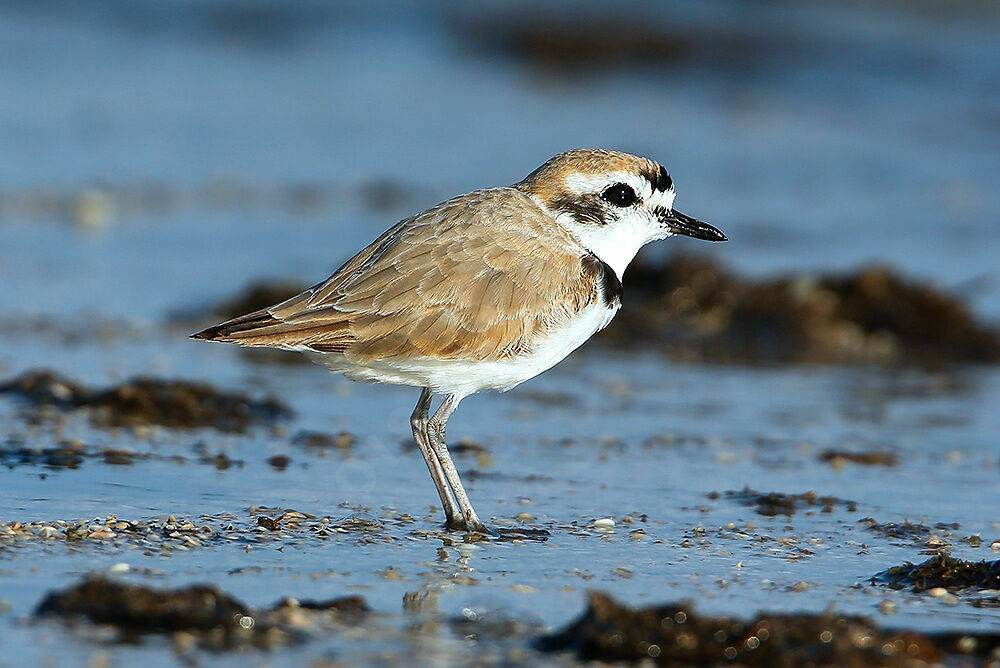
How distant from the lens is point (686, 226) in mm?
6410

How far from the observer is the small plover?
5508mm

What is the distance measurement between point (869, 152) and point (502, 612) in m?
13.4

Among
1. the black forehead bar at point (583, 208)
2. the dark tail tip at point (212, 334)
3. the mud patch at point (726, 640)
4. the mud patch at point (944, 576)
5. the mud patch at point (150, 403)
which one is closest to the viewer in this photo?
the mud patch at point (726, 640)

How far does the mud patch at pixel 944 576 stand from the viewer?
4.86 m

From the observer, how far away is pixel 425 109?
58.7 feet

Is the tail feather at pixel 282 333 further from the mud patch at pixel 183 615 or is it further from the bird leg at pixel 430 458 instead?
the mud patch at pixel 183 615

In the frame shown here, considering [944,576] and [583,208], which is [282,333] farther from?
[944,576]

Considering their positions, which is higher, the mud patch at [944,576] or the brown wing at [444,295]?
the brown wing at [444,295]

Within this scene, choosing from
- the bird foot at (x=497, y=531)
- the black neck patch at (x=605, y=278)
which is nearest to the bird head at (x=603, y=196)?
the black neck patch at (x=605, y=278)

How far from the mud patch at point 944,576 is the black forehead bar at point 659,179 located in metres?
2.03

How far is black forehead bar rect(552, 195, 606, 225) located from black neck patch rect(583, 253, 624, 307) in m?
0.17

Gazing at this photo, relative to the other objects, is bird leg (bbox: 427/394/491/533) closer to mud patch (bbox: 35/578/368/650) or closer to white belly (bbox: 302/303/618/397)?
white belly (bbox: 302/303/618/397)

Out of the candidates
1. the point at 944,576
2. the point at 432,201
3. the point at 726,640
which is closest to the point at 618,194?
the point at 944,576

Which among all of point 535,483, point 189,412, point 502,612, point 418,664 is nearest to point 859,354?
point 535,483
